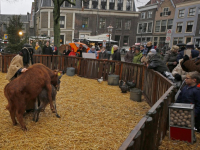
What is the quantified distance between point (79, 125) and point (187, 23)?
3604 cm

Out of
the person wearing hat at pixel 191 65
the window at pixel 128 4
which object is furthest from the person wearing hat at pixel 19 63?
the window at pixel 128 4

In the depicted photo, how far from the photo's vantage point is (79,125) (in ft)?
15.5

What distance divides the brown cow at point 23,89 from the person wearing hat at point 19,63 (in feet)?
1.40

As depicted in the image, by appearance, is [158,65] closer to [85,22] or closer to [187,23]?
[187,23]

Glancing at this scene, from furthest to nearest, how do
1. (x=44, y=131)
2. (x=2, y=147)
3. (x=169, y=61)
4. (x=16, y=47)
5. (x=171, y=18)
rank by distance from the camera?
(x=171, y=18) → (x=16, y=47) → (x=169, y=61) → (x=44, y=131) → (x=2, y=147)

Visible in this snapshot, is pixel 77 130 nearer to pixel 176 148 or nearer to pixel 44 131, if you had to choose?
pixel 44 131

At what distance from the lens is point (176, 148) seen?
364 cm

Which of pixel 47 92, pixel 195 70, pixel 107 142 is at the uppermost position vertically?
pixel 195 70

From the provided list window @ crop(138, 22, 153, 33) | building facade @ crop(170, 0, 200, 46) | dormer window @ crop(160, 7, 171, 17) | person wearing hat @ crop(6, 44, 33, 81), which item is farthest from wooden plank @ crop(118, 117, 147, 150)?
window @ crop(138, 22, 153, 33)

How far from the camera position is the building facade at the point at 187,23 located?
32.8 meters

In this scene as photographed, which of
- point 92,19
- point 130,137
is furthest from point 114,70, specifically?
point 92,19

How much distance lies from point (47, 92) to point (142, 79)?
15.4ft

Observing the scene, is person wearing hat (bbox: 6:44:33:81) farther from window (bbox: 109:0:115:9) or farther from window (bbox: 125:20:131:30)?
window (bbox: 109:0:115:9)

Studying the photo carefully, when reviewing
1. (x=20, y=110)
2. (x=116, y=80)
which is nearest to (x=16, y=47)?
(x=116, y=80)
